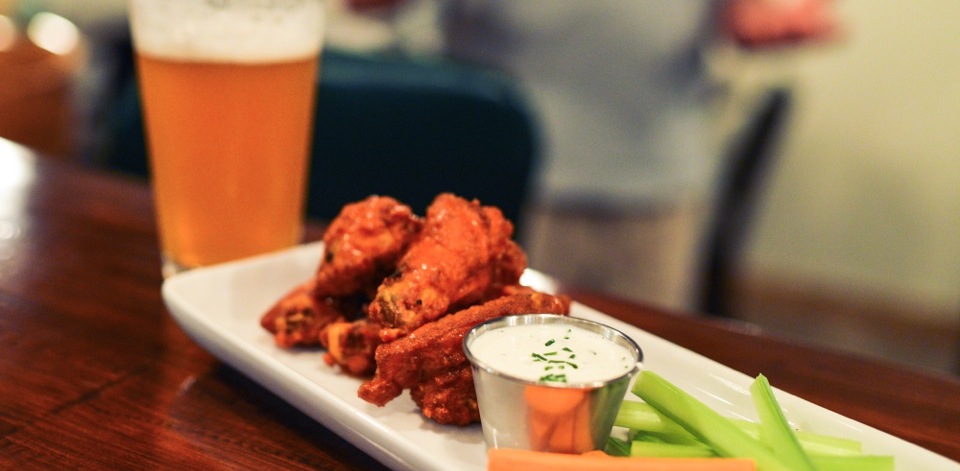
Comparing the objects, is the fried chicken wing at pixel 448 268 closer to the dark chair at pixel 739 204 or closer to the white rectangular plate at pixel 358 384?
the white rectangular plate at pixel 358 384

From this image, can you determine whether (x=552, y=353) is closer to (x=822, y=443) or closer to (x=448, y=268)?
(x=448, y=268)

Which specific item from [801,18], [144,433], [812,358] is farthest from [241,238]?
[801,18]

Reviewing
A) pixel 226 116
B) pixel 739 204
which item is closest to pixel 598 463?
pixel 226 116

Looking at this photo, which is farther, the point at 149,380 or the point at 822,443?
the point at 149,380

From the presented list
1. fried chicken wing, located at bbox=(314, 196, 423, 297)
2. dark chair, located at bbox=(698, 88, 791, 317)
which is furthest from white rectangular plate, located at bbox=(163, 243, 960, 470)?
dark chair, located at bbox=(698, 88, 791, 317)

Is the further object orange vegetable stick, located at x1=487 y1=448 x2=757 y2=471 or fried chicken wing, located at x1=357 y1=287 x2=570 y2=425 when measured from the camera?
fried chicken wing, located at x1=357 y1=287 x2=570 y2=425

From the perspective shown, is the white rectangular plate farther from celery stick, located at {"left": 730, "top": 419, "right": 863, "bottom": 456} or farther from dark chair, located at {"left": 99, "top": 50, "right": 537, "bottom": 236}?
dark chair, located at {"left": 99, "top": 50, "right": 537, "bottom": 236}
